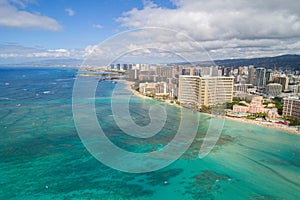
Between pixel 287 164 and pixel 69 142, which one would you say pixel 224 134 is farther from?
pixel 69 142

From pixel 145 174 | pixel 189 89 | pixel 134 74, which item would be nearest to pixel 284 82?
pixel 189 89

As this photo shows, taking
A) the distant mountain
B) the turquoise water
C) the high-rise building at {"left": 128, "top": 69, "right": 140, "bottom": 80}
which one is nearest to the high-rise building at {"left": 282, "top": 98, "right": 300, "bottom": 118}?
the turquoise water

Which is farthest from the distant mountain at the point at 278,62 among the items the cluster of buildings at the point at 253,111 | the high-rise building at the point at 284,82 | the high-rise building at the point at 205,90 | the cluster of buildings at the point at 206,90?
the cluster of buildings at the point at 253,111

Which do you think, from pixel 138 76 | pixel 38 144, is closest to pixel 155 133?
pixel 38 144

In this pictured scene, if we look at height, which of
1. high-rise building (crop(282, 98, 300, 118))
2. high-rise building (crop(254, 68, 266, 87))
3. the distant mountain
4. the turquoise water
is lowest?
the turquoise water

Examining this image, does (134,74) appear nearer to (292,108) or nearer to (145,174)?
(292,108)

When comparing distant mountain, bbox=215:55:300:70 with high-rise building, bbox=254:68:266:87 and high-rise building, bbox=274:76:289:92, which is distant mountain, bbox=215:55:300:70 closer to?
high-rise building, bbox=254:68:266:87
